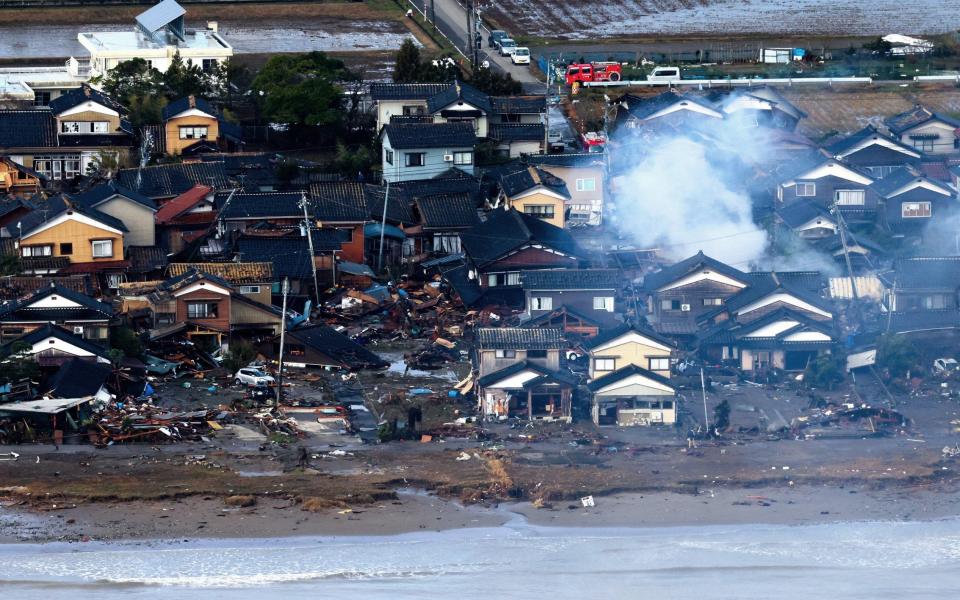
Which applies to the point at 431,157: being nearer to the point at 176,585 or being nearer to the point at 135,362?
the point at 135,362

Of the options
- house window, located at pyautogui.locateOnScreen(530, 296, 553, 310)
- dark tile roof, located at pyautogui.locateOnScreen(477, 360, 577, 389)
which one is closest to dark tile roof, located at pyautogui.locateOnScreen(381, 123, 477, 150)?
house window, located at pyautogui.locateOnScreen(530, 296, 553, 310)

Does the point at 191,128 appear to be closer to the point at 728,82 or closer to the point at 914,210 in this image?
the point at 728,82

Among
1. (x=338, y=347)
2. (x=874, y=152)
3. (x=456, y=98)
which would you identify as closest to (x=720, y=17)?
(x=874, y=152)

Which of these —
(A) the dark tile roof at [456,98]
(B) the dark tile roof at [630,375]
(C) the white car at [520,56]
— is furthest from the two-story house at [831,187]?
(C) the white car at [520,56]

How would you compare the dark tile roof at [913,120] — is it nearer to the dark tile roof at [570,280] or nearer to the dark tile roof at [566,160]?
the dark tile roof at [566,160]

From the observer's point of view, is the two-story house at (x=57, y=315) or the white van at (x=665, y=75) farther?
the white van at (x=665, y=75)

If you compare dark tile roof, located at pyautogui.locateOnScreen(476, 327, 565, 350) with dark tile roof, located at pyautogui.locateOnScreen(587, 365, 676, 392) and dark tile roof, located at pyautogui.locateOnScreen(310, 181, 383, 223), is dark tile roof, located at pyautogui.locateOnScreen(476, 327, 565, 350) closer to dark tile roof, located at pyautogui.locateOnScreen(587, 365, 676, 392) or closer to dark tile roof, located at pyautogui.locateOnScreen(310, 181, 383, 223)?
dark tile roof, located at pyautogui.locateOnScreen(587, 365, 676, 392)
